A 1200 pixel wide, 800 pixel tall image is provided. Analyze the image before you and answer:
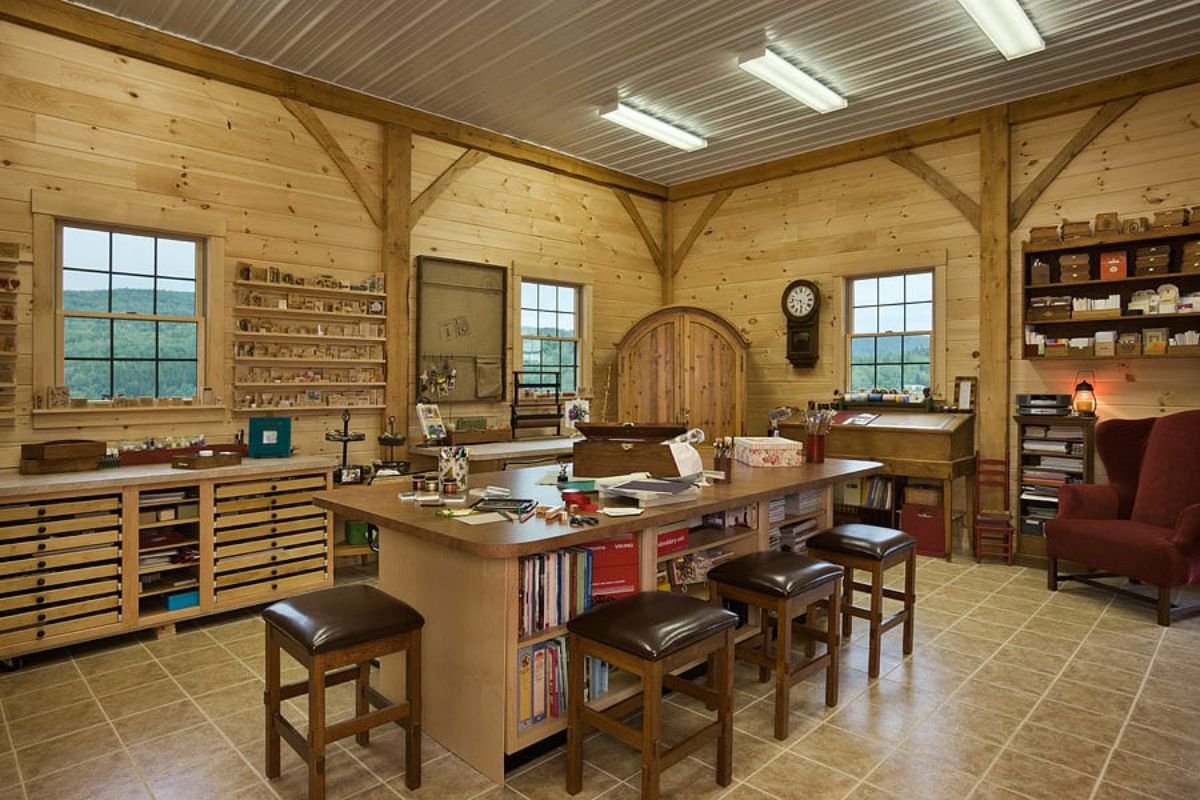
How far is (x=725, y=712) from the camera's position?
2.42 m

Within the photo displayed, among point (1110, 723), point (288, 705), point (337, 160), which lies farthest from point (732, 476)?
point (337, 160)

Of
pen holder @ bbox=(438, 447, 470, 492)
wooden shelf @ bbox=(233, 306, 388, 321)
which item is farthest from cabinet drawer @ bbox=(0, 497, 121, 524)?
pen holder @ bbox=(438, 447, 470, 492)

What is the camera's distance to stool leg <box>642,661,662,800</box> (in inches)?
84.7

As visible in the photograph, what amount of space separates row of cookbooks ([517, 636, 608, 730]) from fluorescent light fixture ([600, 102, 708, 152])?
446 cm

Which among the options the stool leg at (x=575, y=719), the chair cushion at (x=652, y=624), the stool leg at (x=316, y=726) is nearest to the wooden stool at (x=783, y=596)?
the chair cushion at (x=652, y=624)

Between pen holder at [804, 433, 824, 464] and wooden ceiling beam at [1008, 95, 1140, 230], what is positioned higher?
wooden ceiling beam at [1008, 95, 1140, 230]

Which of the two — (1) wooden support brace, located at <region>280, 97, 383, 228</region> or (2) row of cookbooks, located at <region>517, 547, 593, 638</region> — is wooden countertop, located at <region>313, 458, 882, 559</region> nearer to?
(2) row of cookbooks, located at <region>517, 547, 593, 638</region>

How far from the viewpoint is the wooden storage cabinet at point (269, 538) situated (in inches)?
162

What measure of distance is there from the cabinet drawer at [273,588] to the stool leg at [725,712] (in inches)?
120

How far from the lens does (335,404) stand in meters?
5.30

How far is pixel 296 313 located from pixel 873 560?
415 cm

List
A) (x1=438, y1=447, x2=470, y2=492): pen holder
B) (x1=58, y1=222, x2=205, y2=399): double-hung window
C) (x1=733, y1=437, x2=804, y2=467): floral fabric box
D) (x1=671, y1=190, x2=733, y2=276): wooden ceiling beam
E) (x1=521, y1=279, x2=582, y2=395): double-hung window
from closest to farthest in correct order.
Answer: (x1=438, y1=447, x2=470, y2=492): pen holder < (x1=733, y1=437, x2=804, y2=467): floral fabric box < (x1=58, y1=222, x2=205, y2=399): double-hung window < (x1=521, y1=279, x2=582, y2=395): double-hung window < (x1=671, y1=190, x2=733, y2=276): wooden ceiling beam

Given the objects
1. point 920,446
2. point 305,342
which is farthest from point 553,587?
point 920,446

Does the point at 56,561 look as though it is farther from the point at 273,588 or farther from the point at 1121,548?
the point at 1121,548
